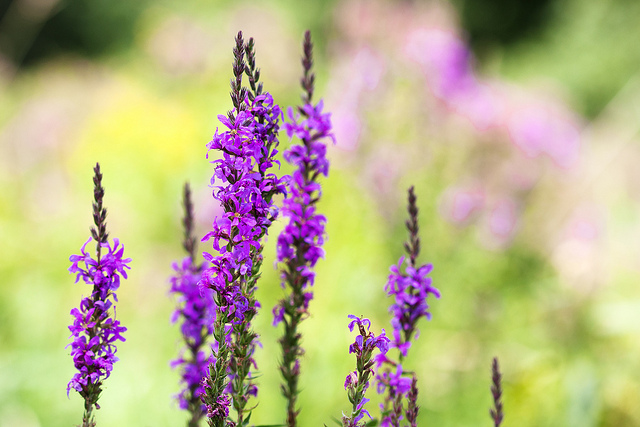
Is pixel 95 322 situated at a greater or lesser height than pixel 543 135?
lesser

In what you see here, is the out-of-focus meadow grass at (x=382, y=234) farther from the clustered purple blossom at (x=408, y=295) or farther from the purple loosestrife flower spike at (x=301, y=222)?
the clustered purple blossom at (x=408, y=295)

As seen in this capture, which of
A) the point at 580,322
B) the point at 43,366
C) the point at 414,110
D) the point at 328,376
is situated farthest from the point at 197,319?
the point at 414,110

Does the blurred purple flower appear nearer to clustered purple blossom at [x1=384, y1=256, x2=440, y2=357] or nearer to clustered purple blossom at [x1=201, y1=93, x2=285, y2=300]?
clustered purple blossom at [x1=384, y1=256, x2=440, y2=357]

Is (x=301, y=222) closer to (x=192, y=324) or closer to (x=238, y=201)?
(x=238, y=201)

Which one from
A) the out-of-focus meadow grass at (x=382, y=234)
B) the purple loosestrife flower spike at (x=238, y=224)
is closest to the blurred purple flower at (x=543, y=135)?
the out-of-focus meadow grass at (x=382, y=234)

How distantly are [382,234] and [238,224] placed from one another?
3.56 metres

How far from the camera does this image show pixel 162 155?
7.41 metres

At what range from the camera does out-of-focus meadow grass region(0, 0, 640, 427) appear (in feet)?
13.2

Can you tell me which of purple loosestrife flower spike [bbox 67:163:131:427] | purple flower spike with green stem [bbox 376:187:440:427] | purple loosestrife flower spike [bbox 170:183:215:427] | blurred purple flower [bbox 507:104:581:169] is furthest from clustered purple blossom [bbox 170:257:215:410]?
blurred purple flower [bbox 507:104:581:169]

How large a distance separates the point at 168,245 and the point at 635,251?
443 cm

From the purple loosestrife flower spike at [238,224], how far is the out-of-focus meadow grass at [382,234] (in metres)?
1.85

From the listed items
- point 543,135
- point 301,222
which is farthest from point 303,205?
point 543,135

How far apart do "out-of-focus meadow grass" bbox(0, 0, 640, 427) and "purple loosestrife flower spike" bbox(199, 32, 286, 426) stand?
1848 mm

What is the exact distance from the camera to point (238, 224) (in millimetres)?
1434
